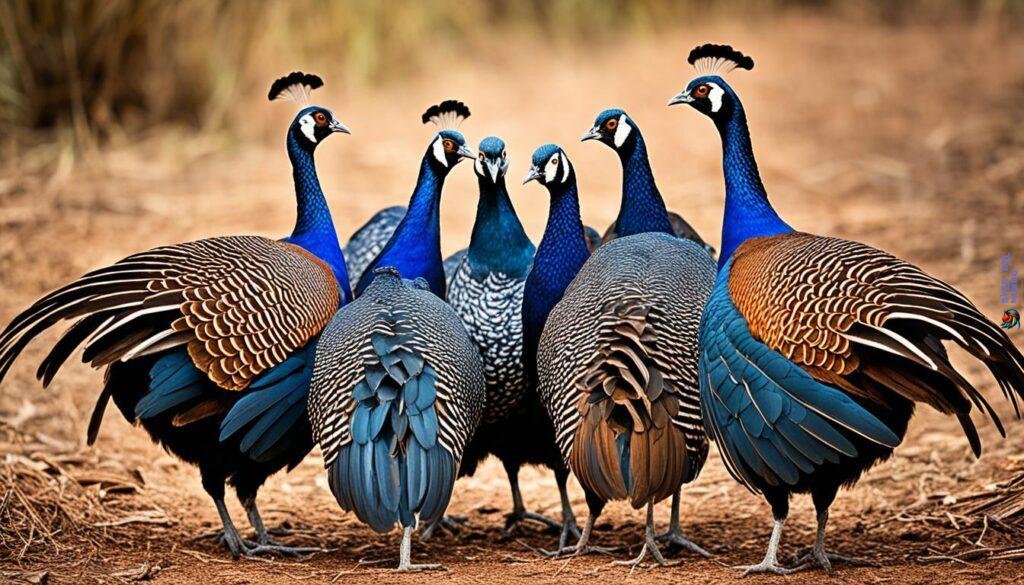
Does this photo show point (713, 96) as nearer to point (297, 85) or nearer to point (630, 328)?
point (630, 328)

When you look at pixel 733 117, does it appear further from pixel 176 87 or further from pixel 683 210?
pixel 176 87

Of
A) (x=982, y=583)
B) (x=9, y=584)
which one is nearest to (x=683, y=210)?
(x=982, y=583)

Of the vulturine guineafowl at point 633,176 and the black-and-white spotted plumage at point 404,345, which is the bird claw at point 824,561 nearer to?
the black-and-white spotted plumage at point 404,345

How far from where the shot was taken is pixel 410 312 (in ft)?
15.4

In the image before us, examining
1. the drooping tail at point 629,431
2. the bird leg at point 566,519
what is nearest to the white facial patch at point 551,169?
the drooping tail at point 629,431

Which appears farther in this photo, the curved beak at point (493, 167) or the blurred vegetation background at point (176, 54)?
the blurred vegetation background at point (176, 54)

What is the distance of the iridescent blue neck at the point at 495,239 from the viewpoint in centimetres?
537

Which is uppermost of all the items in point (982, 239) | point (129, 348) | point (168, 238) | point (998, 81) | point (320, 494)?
point (998, 81)

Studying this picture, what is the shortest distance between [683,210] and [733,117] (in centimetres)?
401

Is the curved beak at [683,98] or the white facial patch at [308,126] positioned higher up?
the curved beak at [683,98]

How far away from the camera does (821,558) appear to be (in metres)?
4.38

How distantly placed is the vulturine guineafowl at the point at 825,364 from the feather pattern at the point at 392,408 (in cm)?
89

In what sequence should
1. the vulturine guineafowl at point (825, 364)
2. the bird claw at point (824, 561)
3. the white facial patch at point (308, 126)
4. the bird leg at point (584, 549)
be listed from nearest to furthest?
1. the vulturine guineafowl at point (825, 364)
2. the bird claw at point (824, 561)
3. the bird leg at point (584, 549)
4. the white facial patch at point (308, 126)

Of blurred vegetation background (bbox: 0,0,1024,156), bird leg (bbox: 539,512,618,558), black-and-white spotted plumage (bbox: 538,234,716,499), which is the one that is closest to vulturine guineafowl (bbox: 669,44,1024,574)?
black-and-white spotted plumage (bbox: 538,234,716,499)
